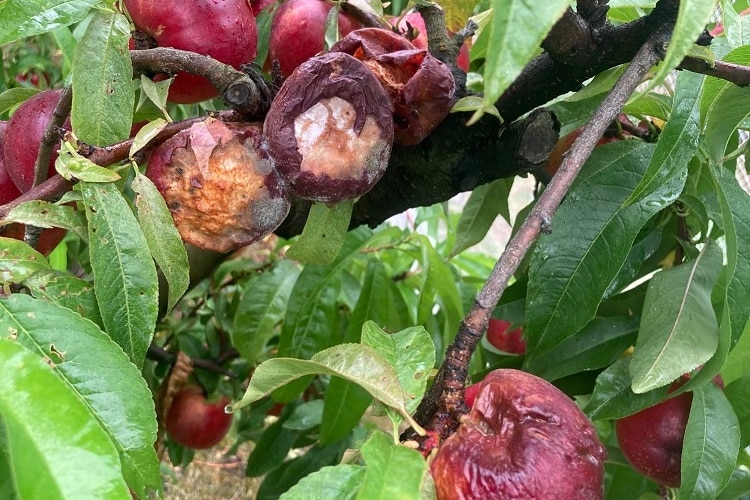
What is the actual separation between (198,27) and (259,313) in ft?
1.56

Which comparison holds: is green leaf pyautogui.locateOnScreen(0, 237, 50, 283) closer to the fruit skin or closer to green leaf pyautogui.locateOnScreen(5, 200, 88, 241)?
green leaf pyautogui.locateOnScreen(5, 200, 88, 241)

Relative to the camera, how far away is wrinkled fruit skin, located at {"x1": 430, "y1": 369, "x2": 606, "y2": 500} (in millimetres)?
288

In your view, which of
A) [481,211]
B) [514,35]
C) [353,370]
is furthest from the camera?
[481,211]

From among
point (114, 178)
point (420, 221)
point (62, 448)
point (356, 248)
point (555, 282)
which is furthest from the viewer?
point (420, 221)

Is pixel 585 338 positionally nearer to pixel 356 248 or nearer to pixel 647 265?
pixel 647 265

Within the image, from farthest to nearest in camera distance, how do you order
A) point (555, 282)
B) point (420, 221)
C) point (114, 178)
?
1. point (420, 221)
2. point (555, 282)
3. point (114, 178)

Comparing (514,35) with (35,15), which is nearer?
(514,35)

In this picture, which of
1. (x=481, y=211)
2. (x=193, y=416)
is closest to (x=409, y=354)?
(x=481, y=211)

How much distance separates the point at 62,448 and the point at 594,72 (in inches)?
14.0

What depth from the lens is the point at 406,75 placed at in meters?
0.40

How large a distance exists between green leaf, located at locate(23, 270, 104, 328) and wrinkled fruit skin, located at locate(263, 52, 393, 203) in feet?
0.42

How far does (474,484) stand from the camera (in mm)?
286

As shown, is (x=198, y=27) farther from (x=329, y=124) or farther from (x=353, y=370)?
(x=353, y=370)

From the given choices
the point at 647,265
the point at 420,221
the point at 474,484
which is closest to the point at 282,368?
the point at 474,484
